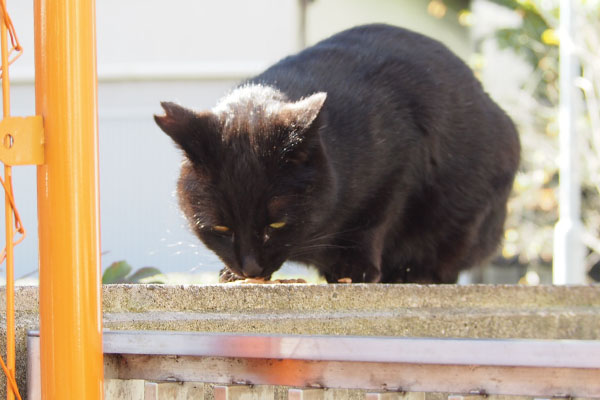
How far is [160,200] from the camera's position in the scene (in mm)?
4957

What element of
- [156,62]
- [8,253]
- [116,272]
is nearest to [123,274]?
[116,272]

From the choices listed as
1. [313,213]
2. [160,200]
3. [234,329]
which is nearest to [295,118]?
[313,213]

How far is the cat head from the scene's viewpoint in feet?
8.17

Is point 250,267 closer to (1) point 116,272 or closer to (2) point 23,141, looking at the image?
(1) point 116,272

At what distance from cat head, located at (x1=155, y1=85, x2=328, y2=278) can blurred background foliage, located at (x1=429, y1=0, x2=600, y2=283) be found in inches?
248

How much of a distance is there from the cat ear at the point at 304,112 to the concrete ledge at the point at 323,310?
54 cm

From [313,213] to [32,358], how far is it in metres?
1.15

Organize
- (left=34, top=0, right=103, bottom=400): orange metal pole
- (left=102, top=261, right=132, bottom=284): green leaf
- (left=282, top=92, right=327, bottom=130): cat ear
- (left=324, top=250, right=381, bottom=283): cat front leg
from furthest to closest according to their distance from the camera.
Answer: (left=102, top=261, right=132, bottom=284): green leaf → (left=324, top=250, right=381, bottom=283): cat front leg → (left=282, top=92, right=327, bottom=130): cat ear → (left=34, top=0, right=103, bottom=400): orange metal pole

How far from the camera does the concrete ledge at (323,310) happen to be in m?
1.89

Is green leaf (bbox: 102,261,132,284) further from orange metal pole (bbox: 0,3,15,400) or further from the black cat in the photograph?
orange metal pole (bbox: 0,3,15,400)

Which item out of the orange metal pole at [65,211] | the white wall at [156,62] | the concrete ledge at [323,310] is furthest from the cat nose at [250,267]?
the white wall at [156,62]

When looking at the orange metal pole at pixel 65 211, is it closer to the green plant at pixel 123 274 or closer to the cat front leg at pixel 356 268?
the cat front leg at pixel 356 268

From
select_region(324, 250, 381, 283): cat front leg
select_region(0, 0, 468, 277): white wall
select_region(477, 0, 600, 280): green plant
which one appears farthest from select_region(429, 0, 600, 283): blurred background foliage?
select_region(324, 250, 381, 283): cat front leg

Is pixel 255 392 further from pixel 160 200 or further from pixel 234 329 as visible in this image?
pixel 160 200
